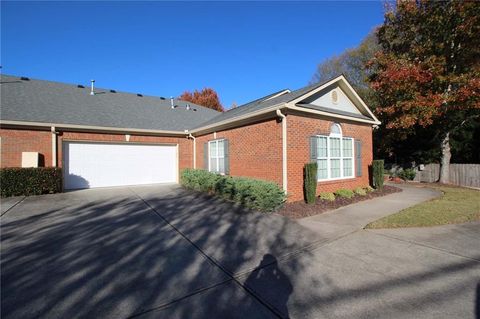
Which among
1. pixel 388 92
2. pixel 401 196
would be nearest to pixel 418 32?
pixel 388 92

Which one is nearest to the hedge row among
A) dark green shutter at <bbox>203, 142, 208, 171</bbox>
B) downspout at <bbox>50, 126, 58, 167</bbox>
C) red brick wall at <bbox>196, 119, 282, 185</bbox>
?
red brick wall at <bbox>196, 119, 282, 185</bbox>

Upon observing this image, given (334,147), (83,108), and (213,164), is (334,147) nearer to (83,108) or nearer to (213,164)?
(213,164)

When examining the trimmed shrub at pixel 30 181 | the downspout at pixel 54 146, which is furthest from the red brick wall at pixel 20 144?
the trimmed shrub at pixel 30 181

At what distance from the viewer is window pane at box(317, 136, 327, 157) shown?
31.4 ft

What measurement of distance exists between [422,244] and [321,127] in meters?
5.54

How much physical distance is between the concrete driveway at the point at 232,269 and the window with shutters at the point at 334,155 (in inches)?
131

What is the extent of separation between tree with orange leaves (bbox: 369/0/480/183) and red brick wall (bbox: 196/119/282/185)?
827 cm

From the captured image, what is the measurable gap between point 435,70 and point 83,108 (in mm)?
18428

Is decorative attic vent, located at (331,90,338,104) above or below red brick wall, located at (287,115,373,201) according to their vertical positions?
above

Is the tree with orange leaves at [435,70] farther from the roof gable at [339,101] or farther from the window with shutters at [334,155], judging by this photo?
the window with shutters at [334,155]

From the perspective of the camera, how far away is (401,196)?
10.1 m

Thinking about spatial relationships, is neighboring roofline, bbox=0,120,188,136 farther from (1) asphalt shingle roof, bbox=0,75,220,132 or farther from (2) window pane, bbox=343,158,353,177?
(2) window pane, bbox=343,158,353,177

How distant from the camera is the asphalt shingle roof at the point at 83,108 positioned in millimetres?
11592

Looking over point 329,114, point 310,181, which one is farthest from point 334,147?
point 310,181
